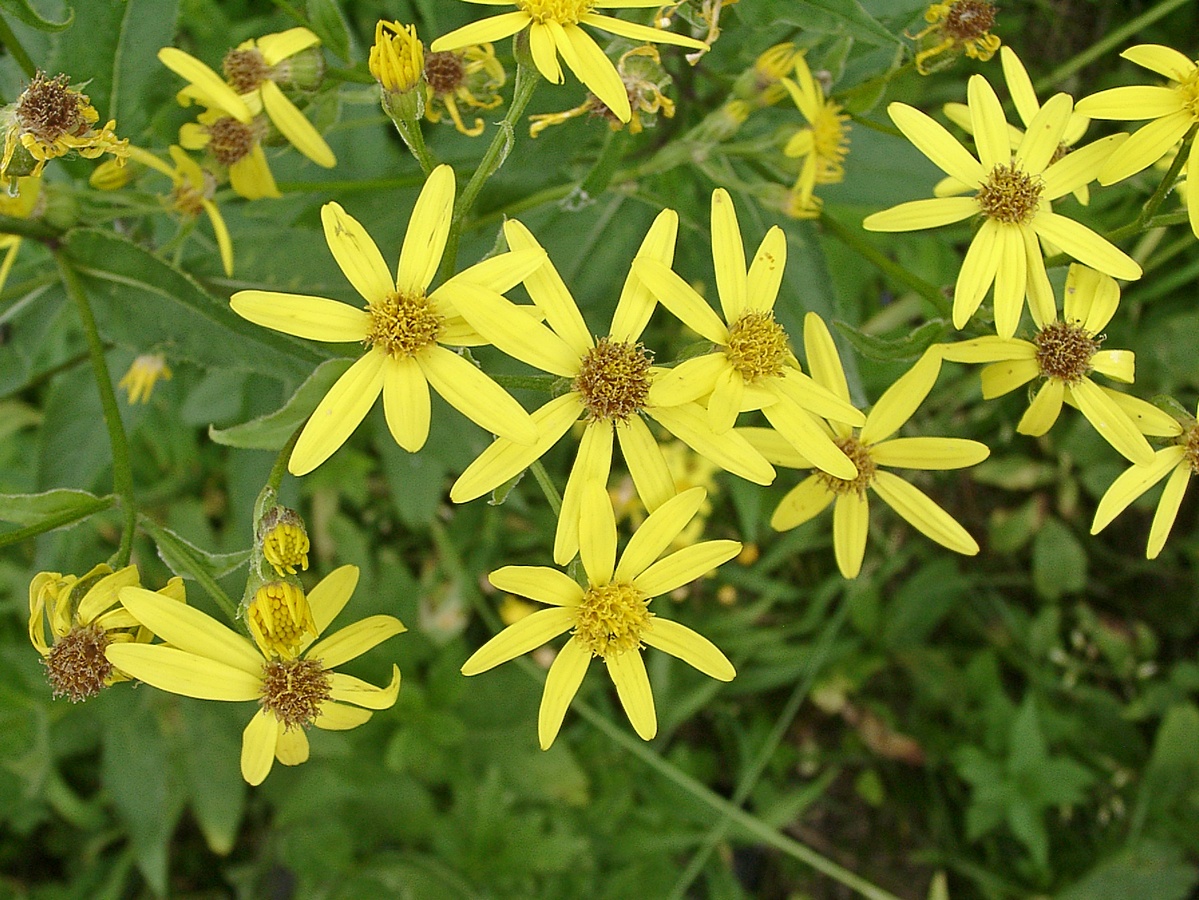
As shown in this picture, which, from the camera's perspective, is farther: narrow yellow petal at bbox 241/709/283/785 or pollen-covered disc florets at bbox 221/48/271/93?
pollen-covered disc florets at bbox 221/48/271/93

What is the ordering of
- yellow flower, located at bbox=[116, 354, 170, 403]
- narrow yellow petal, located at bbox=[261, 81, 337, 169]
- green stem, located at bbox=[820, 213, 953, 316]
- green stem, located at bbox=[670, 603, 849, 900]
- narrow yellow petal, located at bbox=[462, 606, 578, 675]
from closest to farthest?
1. narrow yellow petal, located at bbox=[462, 606, 578, 675]
2. green stem, located at bbox=[820, 213, 953, 316]
3. narrow yellow petal, located at bbox=[261, 81, 337, 169]
4. yellow flower, located at bbox=[116, 354, 170, 403]
5. green stem, located at bbox=[670, 603, 849, 900]

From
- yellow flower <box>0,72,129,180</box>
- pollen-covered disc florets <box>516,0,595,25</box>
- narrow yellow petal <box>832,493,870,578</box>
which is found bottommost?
narrow yellow petal <box>832,493,870,578</box>

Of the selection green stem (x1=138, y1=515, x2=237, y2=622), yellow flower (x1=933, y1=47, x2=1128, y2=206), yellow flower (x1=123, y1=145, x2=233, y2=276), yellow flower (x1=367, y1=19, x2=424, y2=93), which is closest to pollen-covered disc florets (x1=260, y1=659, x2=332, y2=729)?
green stem (x1=138, y1=515, x2=237, y2=622)

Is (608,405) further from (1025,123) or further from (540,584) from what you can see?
(1025,123)

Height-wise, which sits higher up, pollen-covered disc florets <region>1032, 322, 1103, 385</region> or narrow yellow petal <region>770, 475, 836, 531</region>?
pollen-covered disc florets <region>1032, 322, 1103, 385</region>

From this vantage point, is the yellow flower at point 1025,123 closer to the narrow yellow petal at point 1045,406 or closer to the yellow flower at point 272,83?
the narrow yellow petal at point 1045,406

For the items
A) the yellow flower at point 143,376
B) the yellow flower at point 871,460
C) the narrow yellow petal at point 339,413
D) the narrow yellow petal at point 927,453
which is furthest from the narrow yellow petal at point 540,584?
the yellow flower at point 143,376

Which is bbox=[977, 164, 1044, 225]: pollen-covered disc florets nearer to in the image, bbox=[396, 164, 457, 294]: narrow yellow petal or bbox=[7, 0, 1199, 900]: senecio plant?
bbox=[7, 0, 1199, 900]: senecio plant

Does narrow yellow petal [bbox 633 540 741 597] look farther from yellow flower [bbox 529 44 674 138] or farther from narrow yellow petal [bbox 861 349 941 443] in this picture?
yellow flower [bbox 529 44 674 138]

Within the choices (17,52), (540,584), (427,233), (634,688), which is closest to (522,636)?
(540,584)

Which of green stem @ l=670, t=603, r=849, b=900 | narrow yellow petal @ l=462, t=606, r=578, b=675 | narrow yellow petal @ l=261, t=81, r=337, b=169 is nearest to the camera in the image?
narrow yellow petal @ l=462, t=606, r=578, b=675
